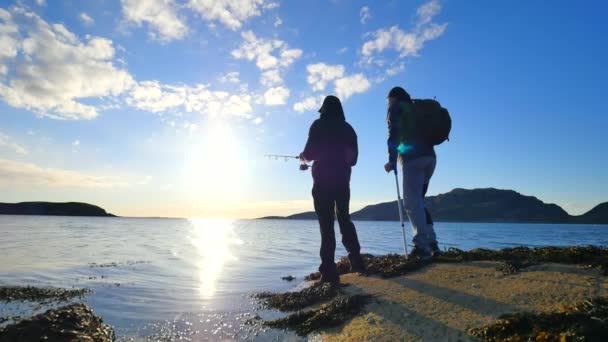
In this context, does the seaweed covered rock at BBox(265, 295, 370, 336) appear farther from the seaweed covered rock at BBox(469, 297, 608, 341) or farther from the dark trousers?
the dark trousers

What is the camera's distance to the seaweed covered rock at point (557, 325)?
2.80 meters

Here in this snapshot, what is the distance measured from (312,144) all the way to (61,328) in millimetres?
4832

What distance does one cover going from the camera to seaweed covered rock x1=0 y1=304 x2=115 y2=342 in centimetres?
368

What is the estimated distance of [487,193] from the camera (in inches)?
7623

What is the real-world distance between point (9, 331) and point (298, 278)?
7112mm

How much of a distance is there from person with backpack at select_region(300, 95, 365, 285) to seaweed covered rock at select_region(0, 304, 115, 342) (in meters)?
3.79

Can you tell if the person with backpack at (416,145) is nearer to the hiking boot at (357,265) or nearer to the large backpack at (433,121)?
the large backpack at (433,121)

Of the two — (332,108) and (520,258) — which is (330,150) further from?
(520,258)

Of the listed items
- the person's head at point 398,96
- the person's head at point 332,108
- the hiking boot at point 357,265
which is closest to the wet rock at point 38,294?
the hiking boot at point 357,265

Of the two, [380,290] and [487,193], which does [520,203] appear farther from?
[380,290]

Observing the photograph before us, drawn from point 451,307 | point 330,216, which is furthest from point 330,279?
point 451,307

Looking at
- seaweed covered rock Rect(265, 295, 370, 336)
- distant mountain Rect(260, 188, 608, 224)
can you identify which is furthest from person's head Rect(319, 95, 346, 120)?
distant mountain Rect(260, 188, 608, 224)

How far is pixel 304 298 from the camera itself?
5922 mm

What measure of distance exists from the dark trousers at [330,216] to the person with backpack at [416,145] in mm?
1251
